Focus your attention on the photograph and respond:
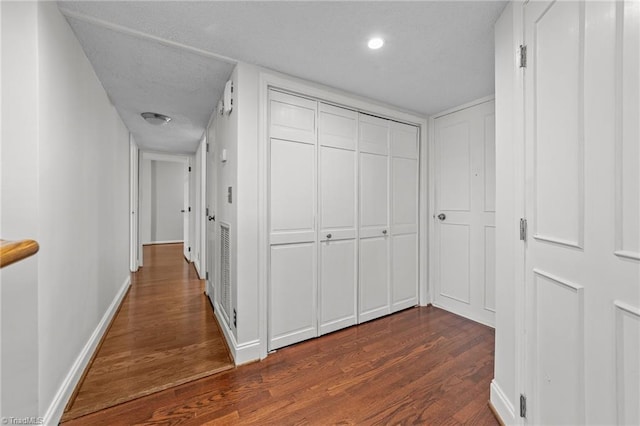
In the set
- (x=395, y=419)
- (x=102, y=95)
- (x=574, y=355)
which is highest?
(x=102, y=95)

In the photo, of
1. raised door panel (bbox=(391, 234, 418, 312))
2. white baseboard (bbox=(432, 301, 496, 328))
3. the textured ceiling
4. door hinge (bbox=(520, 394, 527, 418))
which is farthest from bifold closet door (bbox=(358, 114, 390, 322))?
door hinge (bbox=(520, 394, 527, 418))

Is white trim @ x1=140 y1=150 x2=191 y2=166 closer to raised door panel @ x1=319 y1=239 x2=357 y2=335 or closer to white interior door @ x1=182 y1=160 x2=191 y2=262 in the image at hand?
white interior door @ x1=182 y1=160 x2=191 y2=262

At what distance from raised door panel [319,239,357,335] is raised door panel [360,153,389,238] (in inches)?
10.8

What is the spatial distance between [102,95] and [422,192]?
3303 mm


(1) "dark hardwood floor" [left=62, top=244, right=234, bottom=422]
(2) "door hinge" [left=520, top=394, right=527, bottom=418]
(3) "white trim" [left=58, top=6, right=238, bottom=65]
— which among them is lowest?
(1) "dark hardwood floor" [left=62, top=244, right=234, bottom=422]

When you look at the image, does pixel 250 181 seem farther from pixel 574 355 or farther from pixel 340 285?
pixel 574 355

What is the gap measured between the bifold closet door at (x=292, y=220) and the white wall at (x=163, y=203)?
6.68m

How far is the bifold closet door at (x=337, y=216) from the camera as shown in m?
2.38

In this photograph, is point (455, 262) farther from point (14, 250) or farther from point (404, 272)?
point (14, 250)

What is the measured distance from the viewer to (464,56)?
1.88m

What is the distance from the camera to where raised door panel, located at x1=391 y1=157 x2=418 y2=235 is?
9.46 ft

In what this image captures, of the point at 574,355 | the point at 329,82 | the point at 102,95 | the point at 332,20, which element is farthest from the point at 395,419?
the point at 102,95

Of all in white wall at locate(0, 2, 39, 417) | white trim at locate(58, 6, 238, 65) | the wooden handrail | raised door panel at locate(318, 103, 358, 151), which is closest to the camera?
the wooden handrail

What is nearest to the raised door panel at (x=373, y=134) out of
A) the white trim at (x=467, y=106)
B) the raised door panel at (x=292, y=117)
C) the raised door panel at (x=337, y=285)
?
the raised door panel at (x=292, y=117)
